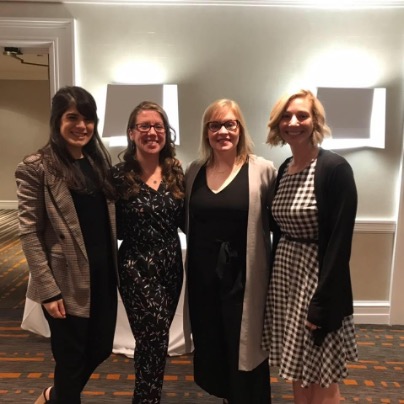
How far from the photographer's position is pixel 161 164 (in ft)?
6.10

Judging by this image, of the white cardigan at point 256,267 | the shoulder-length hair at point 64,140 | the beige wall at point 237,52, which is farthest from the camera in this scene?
the beige wall at point 237,52

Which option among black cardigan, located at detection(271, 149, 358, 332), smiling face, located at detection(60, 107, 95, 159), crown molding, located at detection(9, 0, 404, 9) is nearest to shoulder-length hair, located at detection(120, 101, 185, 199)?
smiling face, located at detection(60, 107, 95, 159)

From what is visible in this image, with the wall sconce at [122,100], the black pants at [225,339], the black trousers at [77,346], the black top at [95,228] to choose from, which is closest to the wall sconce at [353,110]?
the wall sconce at [122,100]

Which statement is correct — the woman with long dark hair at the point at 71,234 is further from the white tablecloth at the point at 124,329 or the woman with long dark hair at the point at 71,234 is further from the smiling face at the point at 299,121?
the white tablecloth at the point at 124,329

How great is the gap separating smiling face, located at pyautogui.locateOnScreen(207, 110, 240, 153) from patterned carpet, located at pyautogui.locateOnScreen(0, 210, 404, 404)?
143cm

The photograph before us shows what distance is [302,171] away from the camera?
1.59m

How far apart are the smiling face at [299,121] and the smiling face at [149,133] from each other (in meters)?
0.55

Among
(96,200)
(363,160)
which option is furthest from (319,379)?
(363,160)

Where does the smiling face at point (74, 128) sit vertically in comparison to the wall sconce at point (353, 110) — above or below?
A: below

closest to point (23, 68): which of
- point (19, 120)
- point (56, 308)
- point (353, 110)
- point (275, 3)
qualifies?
point (19, 120)

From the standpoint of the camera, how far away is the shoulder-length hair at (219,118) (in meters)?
1.77

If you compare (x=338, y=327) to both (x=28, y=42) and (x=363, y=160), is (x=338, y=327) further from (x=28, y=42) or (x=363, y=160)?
(x=28, y=42)

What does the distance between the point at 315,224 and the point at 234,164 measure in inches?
19.6

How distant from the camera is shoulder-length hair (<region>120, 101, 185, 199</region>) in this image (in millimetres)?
1724
